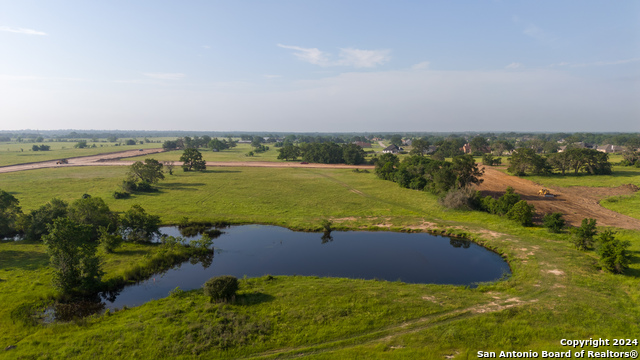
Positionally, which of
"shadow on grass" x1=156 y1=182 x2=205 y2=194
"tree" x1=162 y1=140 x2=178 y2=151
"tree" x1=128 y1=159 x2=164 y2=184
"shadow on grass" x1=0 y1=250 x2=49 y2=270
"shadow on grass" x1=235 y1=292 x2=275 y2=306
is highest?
"tree" x1=162 y1=140 x2=178 y2=151

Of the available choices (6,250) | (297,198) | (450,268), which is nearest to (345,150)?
(297,198)

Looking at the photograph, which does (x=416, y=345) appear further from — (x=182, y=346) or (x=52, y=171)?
(x=52, y=171)

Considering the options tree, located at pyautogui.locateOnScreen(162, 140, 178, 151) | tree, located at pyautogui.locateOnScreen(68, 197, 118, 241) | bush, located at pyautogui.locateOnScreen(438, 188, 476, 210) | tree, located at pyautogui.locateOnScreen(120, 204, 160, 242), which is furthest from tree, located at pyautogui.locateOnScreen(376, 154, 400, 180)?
tree, located at pyautogui.locateOnScreen(162, 140, 178, 151)

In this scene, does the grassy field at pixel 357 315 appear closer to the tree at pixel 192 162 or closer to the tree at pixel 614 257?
the tree at pixel 614 257

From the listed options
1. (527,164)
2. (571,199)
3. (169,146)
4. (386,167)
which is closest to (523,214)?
(571,199)

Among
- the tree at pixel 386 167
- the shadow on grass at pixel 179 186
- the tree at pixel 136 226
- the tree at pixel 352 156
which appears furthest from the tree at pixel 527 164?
the tree at pixel 136 226

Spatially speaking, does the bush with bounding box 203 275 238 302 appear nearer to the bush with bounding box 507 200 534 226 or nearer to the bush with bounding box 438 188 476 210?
the bush with bounding box 507 200 534 226
